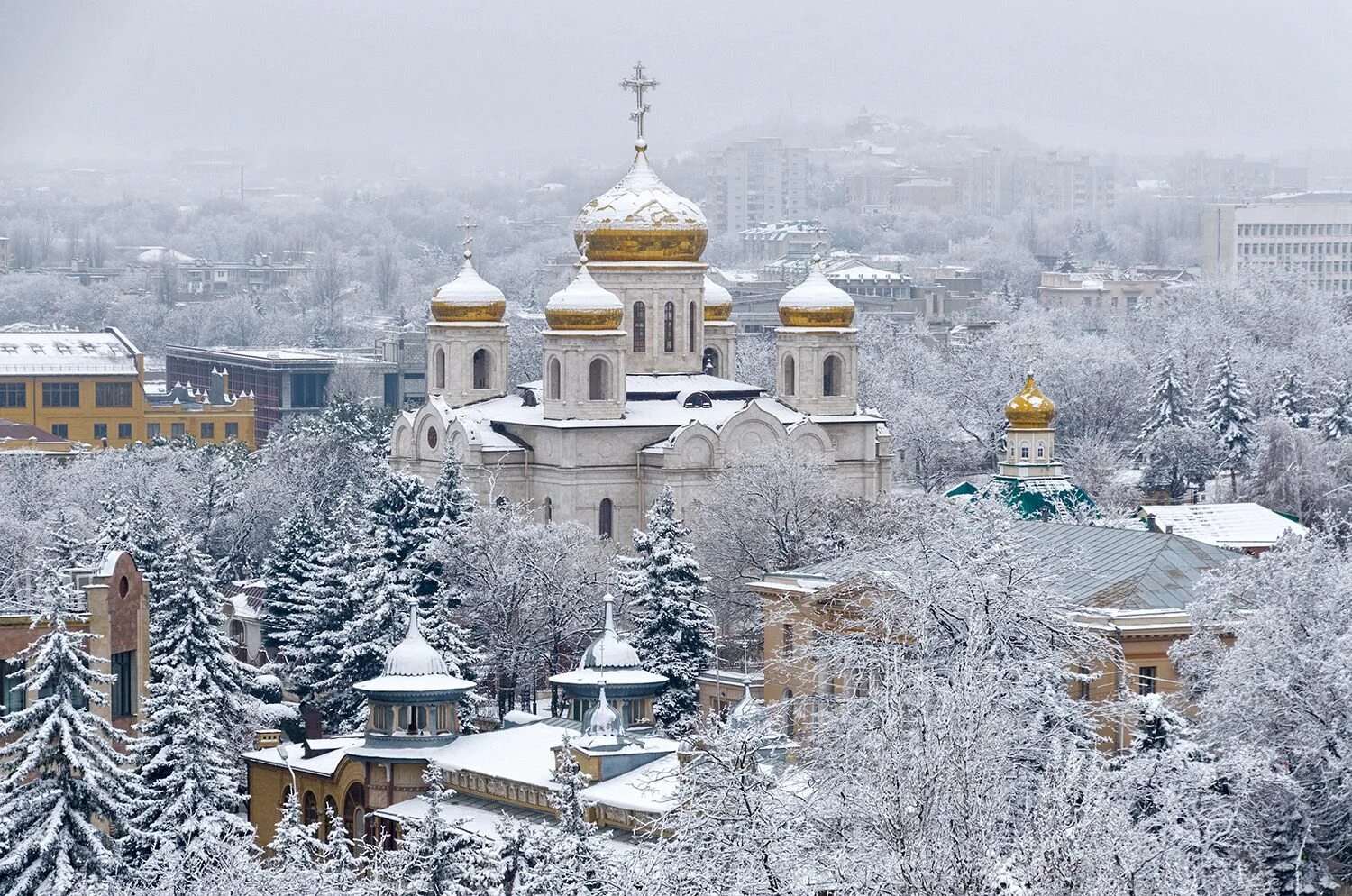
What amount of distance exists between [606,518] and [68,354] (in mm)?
43955

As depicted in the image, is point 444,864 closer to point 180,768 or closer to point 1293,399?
point 180,768

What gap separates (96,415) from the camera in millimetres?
100938

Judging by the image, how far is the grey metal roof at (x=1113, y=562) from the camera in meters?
44.0

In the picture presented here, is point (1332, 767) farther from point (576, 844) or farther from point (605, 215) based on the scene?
point (605, 215)

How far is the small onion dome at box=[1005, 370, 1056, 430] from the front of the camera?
213ft

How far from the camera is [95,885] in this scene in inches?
1318

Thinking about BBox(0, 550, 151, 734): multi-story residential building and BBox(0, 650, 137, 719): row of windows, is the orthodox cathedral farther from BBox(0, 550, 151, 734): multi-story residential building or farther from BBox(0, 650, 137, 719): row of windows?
BBox(0, 650, 137, 719): row of windows

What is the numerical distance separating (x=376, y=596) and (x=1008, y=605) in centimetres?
1638

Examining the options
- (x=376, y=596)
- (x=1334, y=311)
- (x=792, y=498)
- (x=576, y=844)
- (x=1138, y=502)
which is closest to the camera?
(x=576, y=844)

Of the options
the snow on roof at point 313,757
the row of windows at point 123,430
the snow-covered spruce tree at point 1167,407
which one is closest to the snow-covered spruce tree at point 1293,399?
the snow-covered spruce tree at point 1167,407

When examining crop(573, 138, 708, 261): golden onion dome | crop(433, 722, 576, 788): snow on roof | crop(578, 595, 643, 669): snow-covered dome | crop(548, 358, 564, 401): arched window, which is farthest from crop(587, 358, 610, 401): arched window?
crop(433, 722, 576, 788): snow on roof

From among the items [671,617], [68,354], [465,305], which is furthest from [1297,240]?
[671,617]

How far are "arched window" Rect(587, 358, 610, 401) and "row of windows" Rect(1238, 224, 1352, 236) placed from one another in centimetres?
10550

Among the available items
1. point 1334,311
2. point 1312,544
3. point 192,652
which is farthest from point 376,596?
point 1334,311
